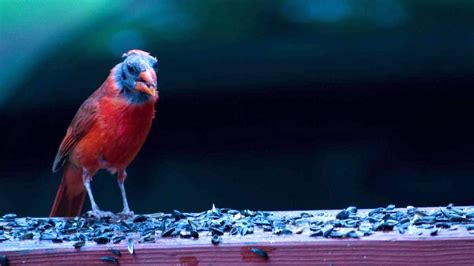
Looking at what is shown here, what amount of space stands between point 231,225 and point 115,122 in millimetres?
1034

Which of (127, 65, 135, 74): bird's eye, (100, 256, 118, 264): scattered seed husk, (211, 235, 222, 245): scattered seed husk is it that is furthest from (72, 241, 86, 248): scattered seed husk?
(127, 65, 135, 74): bird's eye

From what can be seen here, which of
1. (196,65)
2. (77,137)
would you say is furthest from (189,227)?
(196,65)

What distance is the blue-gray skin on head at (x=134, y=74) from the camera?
11.5ft

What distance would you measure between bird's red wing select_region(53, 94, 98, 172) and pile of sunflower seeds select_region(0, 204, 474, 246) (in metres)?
0.54

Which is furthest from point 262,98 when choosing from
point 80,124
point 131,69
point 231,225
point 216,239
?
point 216,239

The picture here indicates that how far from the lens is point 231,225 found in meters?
2.92

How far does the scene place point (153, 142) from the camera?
Result: 528cm

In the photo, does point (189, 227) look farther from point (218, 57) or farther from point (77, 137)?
point (218, 57)

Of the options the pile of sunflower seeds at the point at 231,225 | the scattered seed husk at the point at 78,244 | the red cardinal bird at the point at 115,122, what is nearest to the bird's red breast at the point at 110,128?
the red cardinal bird at the point at 115,122

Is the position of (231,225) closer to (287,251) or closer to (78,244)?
(287,251)

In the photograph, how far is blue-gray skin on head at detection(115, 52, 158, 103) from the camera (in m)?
3.52

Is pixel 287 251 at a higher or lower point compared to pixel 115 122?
lower

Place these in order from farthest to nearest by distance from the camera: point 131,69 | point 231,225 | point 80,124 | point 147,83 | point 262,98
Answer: point 262,98
point 80,124
point 131,69
point 147,83
point 231,225

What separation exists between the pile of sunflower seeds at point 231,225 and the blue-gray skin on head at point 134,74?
1.80 feet
